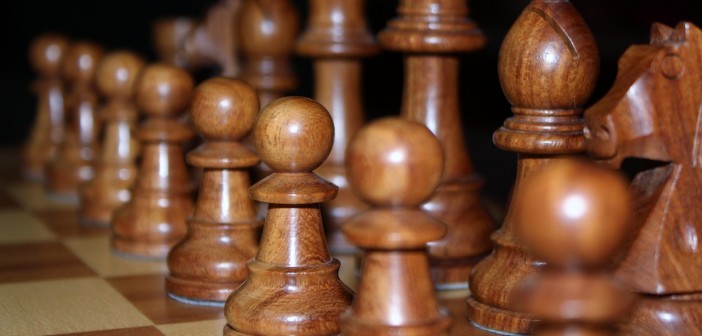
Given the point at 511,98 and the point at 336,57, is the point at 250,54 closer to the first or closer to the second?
the point at 336,57

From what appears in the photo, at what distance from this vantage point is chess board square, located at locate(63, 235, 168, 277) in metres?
1.14

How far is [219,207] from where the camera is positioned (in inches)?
39.9

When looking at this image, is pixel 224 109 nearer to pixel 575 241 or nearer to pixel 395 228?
pixel 395 228

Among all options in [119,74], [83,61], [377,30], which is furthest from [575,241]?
[377,30]

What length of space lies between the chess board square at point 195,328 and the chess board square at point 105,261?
0.20 meters

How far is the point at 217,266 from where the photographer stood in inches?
39.0

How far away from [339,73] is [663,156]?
51cm

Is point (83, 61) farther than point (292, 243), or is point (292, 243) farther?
point (83, 61)

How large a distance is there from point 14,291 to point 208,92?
0.27 m

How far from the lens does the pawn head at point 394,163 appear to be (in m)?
0.71

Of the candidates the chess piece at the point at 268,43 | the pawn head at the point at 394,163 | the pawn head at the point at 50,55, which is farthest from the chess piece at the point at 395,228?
the pawn head at the point at 50,55

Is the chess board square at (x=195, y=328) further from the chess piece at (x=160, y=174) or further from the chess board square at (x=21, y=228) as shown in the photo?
the chess board square at (x=21, y=228)

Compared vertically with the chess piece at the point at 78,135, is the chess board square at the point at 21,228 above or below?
below

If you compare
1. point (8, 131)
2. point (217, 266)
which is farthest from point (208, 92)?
point (8, 131)
